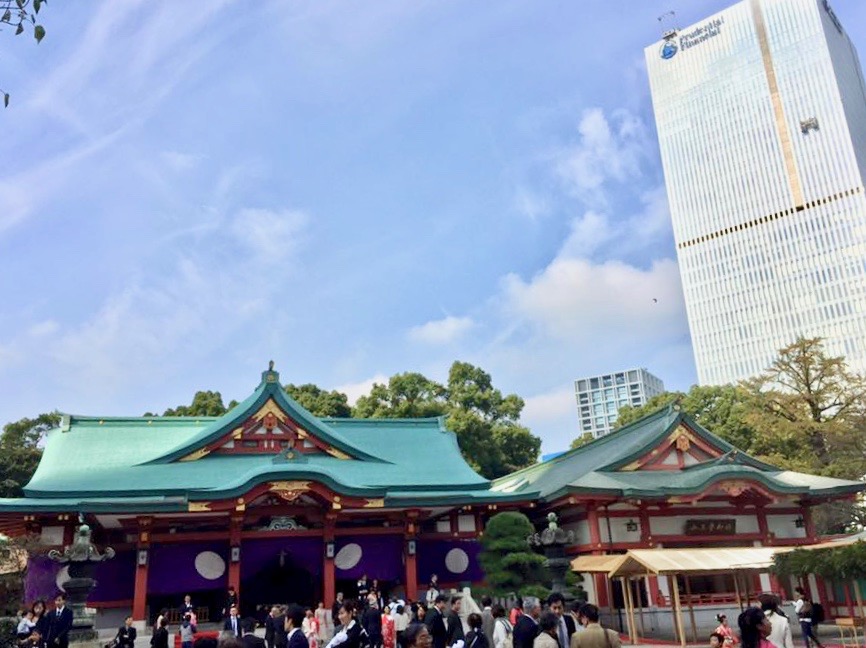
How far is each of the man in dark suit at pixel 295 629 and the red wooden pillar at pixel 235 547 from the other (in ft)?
54.5

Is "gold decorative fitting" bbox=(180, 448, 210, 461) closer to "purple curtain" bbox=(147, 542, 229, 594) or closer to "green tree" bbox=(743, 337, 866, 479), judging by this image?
"purple curtain" bbox=(147, 542, 229, 594)

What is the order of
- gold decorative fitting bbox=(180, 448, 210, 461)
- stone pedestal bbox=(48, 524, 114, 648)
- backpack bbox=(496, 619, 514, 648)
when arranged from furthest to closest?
1. gold decorative fitting bbox=(180, 448, 210, 461)
2. stone pedestal bbox=(48, 524, 114, 648)
3. backpack bbox=(496, 619, 514, 648)

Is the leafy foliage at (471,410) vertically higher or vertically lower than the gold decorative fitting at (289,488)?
higher

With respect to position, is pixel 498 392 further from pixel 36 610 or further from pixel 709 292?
pixel 709 292

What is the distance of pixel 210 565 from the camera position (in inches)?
940

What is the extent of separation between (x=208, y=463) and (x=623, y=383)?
6273 inches

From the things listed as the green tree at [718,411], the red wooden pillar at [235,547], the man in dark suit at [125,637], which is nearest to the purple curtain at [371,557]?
the red wooden pillar at [235,547]

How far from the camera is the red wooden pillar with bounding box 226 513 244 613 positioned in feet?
75.9

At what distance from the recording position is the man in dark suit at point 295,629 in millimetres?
7656

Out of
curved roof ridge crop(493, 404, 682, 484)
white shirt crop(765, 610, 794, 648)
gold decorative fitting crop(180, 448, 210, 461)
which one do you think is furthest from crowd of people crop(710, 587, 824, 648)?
gold decorative fitting crop(180, 448, 210, 461)

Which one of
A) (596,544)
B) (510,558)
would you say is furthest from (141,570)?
(596,544)

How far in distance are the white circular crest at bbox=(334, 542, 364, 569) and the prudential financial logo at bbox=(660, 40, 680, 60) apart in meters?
116

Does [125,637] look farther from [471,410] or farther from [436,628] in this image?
[471,410]

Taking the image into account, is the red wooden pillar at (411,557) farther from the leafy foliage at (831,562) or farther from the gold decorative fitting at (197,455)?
the leafy foliage at (831,562)
